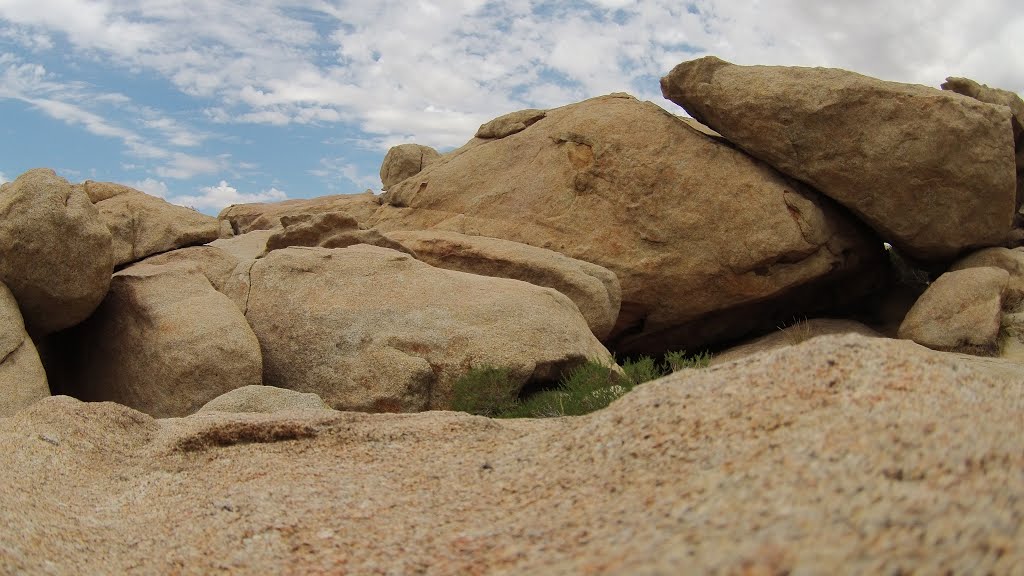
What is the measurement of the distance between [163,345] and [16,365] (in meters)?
1.28

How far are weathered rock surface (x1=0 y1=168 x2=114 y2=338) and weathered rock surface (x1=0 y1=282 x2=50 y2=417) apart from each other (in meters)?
0.27

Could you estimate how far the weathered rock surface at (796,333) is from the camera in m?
14.1

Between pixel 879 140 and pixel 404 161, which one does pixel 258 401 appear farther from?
pixel 404 161

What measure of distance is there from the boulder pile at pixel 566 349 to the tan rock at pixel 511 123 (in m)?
0.06

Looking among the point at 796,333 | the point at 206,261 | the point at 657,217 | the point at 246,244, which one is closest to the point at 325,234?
the point at 206,261

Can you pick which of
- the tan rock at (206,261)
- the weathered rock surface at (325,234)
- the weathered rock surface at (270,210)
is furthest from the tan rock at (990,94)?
the tan rock at (206,261)

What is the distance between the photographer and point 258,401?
6.88 metres

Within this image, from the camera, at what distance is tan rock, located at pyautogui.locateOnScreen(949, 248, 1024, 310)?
1389 cm

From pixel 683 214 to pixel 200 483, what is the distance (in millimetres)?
10481

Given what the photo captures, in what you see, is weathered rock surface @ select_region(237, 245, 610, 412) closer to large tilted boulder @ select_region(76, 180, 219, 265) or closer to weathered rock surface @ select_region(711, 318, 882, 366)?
large tilted boulder @ select_region(76, 180, 219, 265)

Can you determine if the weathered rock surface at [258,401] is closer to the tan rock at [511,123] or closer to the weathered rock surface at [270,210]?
the tan rock at [511,123]

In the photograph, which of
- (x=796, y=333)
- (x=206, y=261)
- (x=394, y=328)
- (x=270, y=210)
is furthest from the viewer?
(x=270, y=210)

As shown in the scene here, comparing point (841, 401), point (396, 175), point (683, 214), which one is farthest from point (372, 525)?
point (396, 175)

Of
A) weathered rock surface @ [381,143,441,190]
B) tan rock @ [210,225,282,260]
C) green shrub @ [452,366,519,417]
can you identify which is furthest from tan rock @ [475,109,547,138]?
green shrub @ [452,366,519,417]
